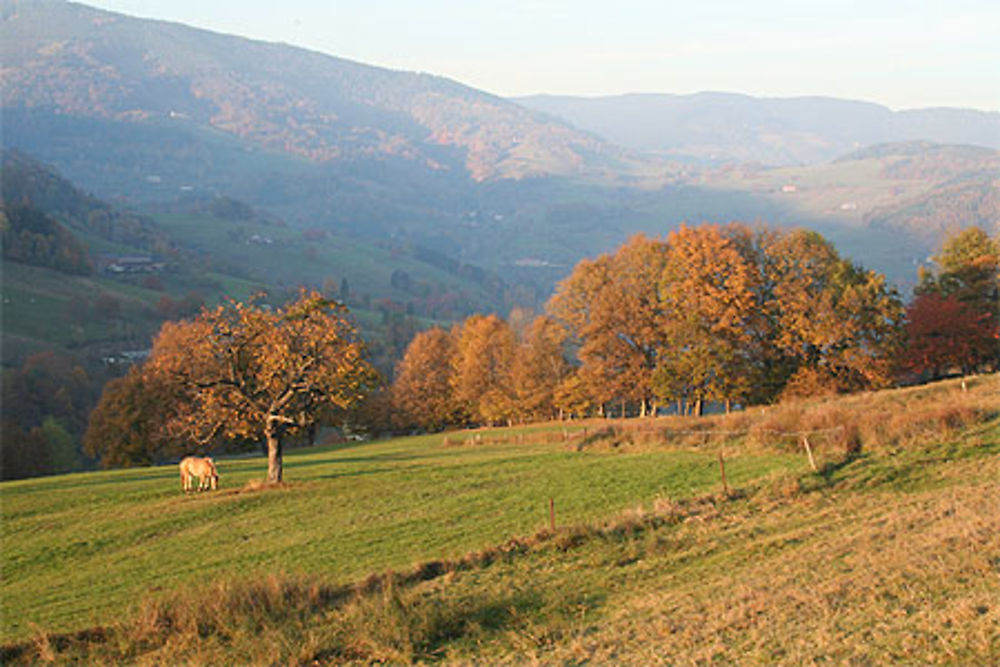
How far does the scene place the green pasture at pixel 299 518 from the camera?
73.6 ft

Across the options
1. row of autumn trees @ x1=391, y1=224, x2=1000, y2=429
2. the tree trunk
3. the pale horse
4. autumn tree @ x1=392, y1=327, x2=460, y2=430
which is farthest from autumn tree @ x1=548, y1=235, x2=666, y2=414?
the pale horse

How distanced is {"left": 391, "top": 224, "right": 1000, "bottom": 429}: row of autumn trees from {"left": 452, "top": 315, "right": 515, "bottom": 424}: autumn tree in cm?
308

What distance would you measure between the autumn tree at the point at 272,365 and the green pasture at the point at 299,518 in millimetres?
3075

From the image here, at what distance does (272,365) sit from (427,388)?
5019cm

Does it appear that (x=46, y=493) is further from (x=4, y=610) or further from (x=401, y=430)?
(x=401, y=430)

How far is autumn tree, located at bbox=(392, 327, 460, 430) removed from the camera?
83562 millimetres

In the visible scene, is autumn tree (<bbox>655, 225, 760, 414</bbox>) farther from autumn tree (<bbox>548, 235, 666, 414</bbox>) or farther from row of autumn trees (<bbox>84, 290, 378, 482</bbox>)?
row of autumn trees (<bbox>84, 290, 378, 482</bbox>)

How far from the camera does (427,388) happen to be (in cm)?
8531

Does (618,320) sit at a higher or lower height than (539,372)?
higher

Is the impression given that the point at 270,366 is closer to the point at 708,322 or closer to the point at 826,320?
the point at 708,322

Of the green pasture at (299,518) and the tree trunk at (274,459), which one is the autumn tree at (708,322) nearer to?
the green pasture at (299,518)

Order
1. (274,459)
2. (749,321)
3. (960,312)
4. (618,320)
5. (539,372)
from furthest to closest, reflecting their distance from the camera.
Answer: (539,372) < (960,312) < (618,320) < (749,321) < (274,459)

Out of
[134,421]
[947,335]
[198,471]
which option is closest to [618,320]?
[947,335]

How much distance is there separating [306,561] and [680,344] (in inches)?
1748
